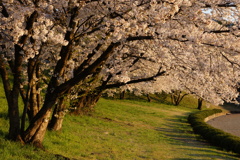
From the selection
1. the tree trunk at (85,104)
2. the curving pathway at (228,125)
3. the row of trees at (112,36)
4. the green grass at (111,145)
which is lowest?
the curving pathway at (228,125)

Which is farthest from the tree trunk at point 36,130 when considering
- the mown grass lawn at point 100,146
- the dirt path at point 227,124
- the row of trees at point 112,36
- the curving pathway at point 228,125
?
the dirt path at point 227,124

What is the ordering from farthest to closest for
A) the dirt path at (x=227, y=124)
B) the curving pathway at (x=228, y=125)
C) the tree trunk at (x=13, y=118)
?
1. the dirt path at (x=227, y=124)
2. the curving pathway at (x=228, y=125)
3. the tree trunk at (x=13, y=118)

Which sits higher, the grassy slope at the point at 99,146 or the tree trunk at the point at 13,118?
the tree trunk at the point at 13,118

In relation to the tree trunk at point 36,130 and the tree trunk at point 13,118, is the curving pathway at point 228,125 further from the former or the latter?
the tree trunk at point 13,118

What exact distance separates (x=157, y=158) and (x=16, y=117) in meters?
6.92

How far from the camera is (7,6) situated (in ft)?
28.1

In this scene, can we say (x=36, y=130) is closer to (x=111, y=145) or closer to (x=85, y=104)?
(x=111, y=145)

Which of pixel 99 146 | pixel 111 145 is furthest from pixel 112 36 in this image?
pixel 111 145

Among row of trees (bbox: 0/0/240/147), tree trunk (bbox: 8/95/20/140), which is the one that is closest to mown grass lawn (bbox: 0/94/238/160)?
tree trunk (bbox: 8/95/20/140)

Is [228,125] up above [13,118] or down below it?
below

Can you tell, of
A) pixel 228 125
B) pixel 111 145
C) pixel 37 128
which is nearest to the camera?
pixel 37 128

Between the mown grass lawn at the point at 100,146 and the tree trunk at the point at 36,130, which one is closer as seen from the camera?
the mown grass lawn at the point at 100,146

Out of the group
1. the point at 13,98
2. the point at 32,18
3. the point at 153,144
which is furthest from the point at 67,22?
the point at 153,144

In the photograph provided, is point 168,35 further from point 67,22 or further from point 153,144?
point 153,144
